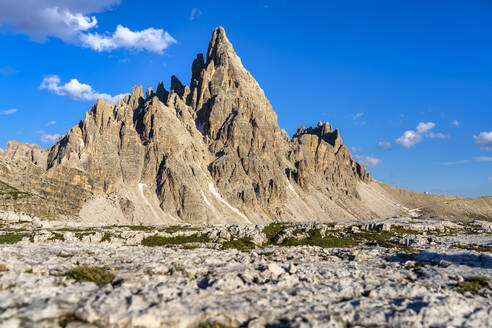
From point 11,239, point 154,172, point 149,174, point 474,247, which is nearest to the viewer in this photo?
point 474,247

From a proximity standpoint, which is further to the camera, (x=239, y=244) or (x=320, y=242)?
(x=320, y=242)

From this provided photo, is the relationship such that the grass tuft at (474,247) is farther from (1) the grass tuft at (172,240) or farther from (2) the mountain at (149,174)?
(2) the mountain at (149,174)

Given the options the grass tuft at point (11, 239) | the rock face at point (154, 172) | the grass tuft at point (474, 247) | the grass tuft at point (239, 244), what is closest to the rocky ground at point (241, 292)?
the grass tuft at point (474, 247)

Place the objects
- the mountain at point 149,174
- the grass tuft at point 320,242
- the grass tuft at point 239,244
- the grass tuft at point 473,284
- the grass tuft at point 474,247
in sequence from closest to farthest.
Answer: the grass tuft at point 473,284, the grass tuft at point 474,247, the grass tuft at point 239,244, the grass tuft at point 320,242, the mountain at point 149,174

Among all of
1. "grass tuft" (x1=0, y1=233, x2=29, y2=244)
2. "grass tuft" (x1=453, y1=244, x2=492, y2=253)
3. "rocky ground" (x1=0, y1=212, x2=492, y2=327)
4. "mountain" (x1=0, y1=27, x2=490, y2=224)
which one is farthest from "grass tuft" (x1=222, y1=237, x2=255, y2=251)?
"mountain" (x1=0, y1=27, x2=490, y2=224)

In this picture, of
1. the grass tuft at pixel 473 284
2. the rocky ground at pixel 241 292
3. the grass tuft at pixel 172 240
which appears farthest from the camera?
the grass tuft at pixel 172 240

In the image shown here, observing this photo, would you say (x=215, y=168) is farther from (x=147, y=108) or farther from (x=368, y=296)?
(x=368, y=296)

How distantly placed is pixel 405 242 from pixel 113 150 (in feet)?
500

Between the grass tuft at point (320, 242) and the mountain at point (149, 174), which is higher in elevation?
the mountain at point (149, 174)

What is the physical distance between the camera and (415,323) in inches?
454

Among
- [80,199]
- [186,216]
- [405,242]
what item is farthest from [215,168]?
[405,242]

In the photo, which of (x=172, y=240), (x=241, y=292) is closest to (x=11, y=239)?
(x=172, y=240)

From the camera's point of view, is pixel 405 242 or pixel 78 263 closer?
pixel 78 263

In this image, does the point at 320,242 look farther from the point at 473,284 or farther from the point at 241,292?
the point at 241,292
